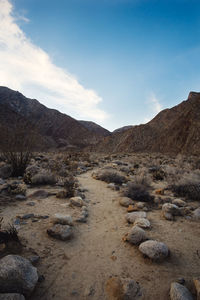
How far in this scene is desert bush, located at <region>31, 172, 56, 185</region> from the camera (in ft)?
16.7

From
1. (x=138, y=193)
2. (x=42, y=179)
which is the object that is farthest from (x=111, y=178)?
(x=42, y=179)

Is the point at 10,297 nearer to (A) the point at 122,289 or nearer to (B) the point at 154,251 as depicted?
(A) the point at 122,289

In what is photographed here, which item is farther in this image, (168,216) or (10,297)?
(168,216)

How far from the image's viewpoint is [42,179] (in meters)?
5.17

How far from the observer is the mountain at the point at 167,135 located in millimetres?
25078

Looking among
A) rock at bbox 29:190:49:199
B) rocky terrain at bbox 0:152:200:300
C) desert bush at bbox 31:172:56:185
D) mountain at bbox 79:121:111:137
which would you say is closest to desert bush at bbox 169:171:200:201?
rocky terrain at bbox 0:152:200:300

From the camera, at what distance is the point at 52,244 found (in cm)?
218

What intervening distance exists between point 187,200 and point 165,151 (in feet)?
84.4

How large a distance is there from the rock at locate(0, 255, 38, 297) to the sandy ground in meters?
0.15

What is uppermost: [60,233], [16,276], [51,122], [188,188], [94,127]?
[94,127]

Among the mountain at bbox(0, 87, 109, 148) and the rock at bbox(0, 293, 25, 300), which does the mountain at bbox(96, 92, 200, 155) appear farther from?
the rock at bbox(0, 293, 25, 300)

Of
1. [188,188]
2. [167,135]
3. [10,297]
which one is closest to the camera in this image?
[10,297]

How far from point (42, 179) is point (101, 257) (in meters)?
3.70

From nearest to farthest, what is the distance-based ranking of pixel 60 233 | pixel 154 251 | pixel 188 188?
pixel 154 251, pixel 60 233, pixel 188 188
